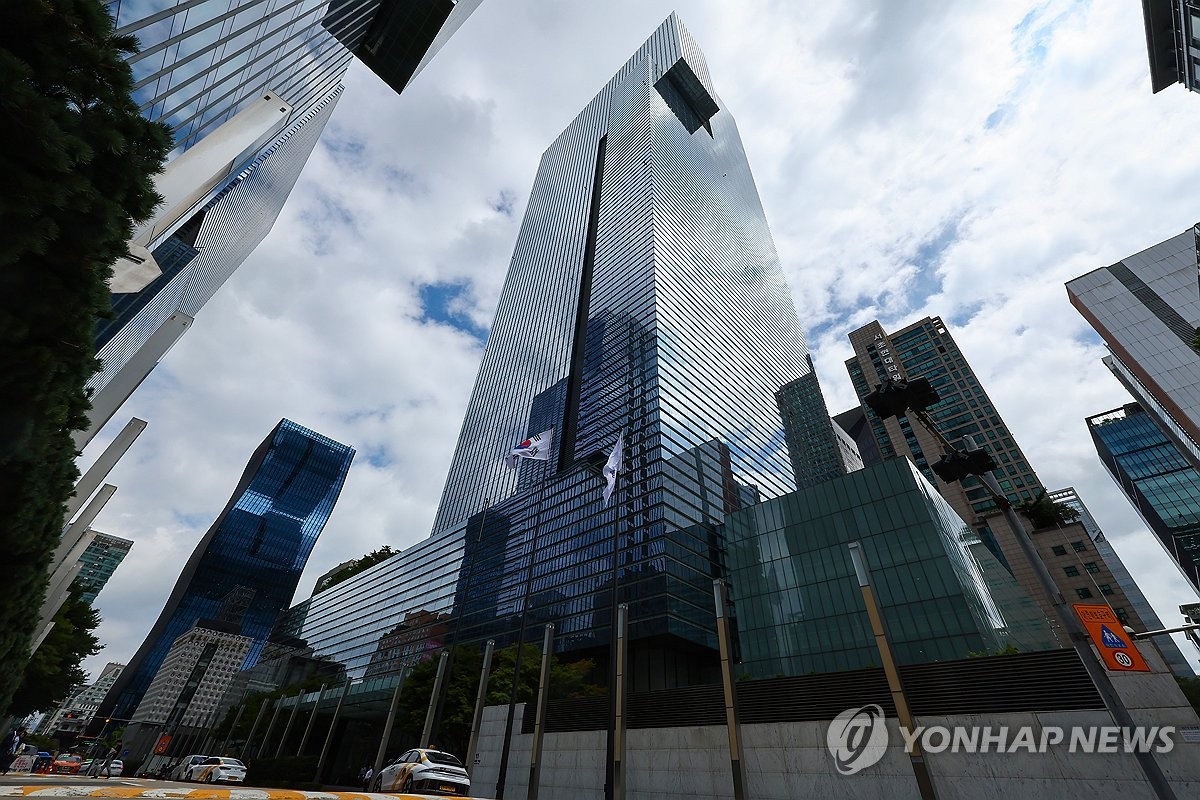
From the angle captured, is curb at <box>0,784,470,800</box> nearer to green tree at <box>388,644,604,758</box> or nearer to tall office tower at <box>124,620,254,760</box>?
green tree at <box>388,644,604,758</box>

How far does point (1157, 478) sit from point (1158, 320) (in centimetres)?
3511

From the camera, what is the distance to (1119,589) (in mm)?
83875

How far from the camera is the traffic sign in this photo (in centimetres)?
1023

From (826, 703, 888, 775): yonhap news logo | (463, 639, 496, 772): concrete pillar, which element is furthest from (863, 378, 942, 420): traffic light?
(463, 639, 496, 772): concrete pillar

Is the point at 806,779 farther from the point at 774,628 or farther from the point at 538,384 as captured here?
the point at 538,384

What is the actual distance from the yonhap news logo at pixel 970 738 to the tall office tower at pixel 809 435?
256ft

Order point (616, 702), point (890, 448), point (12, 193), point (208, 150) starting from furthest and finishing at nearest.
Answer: point (890, 448) < point (208, 150) < point (616, 702) < point (12, 193)

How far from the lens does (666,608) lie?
5247 cm

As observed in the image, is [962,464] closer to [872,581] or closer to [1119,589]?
[872,581]

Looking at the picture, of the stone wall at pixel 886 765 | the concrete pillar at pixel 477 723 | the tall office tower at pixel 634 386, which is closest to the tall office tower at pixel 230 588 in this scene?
the tall office tower at pixel 634 386

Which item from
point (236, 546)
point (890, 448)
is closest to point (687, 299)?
point (890, 448)

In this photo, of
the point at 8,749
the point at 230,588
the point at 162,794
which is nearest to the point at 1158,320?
the point at 162,794

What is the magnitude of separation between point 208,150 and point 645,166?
97194mm

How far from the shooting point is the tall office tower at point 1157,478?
85.6 m
